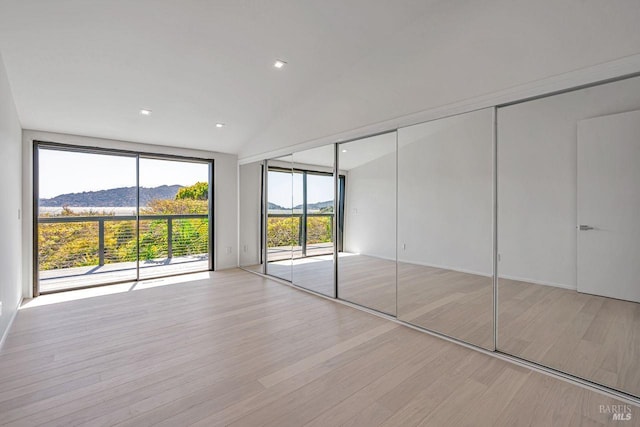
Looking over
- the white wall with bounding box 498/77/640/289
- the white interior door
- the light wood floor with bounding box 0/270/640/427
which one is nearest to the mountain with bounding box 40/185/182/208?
the light wood floor with bounding box 0/270/640/427

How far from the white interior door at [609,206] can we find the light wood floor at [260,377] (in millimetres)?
982

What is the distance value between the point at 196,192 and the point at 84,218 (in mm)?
1792

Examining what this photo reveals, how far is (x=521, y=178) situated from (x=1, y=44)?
15.6 feet

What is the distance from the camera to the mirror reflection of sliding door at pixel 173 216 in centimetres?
533

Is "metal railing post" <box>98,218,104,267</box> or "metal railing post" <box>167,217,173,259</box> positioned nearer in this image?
"metal railing post" <box>98,218,104,267</box>

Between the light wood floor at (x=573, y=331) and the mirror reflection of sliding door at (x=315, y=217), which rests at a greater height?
the mirror reflection of sliding door at (x=315, y=217)

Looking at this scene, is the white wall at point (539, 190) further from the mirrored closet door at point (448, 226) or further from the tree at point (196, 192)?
the tree at point (196, 192)

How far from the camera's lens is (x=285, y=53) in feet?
10.8

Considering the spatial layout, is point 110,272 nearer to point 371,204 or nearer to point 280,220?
point 280,220

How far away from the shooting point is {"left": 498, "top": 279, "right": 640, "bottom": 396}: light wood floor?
7.04ft

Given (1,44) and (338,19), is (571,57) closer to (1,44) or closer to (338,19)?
(338,19)

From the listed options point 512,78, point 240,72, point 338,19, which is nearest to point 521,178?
point 512,78

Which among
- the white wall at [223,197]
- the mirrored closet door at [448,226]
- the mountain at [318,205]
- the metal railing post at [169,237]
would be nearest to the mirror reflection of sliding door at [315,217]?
the mountain at [318,205]

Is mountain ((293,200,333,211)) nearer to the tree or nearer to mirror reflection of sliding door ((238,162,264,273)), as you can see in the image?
mirror reflection of sliding door ((238,162,264,273))
